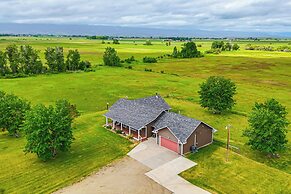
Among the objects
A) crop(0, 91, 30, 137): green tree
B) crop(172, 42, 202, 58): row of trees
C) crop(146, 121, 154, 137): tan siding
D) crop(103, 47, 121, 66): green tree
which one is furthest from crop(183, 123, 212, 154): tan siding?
crop(172, 42, 202, 58): row of trees

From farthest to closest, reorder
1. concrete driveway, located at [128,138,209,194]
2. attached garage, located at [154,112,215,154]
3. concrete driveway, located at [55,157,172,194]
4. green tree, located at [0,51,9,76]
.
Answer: green tree, located at [0,51,9,76], attached garage, located at [154,112,215,154], concrete driveway, located at [128,138,209,194], concrete driveway, located at [55,157,172,194]

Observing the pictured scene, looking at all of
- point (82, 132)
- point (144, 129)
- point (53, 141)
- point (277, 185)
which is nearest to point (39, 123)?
point (53, 141)

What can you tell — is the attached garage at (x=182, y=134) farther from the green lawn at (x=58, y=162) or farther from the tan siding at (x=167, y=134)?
the green lawn at (x=58, y=162)

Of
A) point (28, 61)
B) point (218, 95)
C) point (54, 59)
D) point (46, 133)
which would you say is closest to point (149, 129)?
point (46, 133)

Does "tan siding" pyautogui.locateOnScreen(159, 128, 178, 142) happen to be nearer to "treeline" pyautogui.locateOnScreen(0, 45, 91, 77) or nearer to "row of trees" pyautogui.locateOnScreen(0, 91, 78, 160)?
"row of trees" pyautogui.locateOnScreen(0, 91, 78, 160)

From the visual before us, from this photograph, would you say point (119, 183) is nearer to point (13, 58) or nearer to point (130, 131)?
point (130, 131)
